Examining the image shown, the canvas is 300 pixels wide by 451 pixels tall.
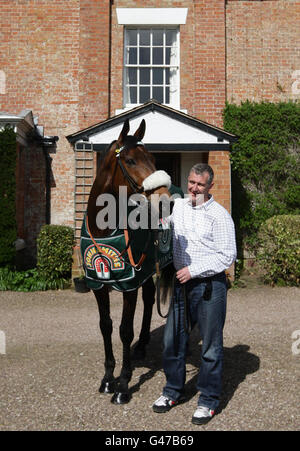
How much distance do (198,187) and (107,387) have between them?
78.1 inches

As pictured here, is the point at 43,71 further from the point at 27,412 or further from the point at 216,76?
the point at 27,412

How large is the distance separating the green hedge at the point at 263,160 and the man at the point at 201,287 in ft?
23.1

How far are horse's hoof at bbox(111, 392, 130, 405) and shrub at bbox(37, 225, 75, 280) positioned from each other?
5412mm

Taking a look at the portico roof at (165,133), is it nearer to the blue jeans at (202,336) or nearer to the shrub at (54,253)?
the shrub at (54,253)

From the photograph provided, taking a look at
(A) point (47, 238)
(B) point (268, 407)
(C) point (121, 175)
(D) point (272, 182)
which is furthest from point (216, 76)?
(B) point (268, 407)

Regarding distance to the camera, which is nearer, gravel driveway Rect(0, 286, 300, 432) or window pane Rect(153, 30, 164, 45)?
gravel driveway Rect(0, 286, 300, 432)

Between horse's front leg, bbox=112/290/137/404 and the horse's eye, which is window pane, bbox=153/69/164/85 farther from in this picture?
horse's front leg, bbox=112/290/137/404

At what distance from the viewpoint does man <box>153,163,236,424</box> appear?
3.10 meters

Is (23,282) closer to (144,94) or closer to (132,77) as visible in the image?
(144,94)

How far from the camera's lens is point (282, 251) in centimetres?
793

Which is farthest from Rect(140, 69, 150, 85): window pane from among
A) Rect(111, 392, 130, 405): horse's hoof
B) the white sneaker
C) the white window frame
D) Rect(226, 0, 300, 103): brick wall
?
the white sneaker

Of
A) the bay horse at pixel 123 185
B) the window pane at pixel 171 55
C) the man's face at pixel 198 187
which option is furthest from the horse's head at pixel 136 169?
the window pane at pixel 171 55

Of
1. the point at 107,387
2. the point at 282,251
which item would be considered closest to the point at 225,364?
the point at 107,387
